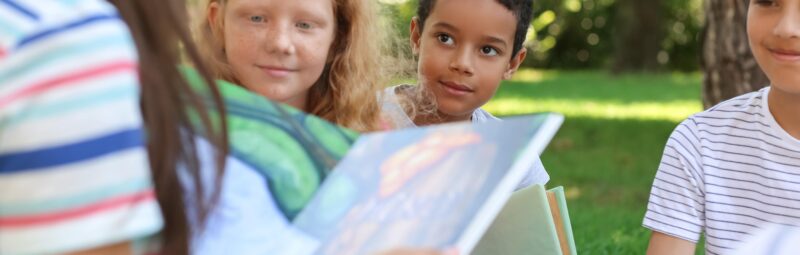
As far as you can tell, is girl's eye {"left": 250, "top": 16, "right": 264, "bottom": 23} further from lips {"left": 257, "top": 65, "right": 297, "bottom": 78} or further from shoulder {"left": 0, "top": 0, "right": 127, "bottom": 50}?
shoulder {"left": 0, "top": 0, "right": 127, "bottom": 50}

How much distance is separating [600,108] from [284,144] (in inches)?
351

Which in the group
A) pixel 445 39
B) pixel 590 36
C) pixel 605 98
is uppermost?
pixel 445 39

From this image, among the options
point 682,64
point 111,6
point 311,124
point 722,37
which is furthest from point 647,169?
point 682,64

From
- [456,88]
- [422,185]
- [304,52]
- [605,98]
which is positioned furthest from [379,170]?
A: [605,98]

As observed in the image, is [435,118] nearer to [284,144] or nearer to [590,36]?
[284,144]

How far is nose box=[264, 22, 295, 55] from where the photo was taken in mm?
2127

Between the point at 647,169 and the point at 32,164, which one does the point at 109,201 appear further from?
the point at 647,169

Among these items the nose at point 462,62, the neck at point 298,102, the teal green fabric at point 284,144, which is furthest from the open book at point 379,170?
the nose at point 462,62

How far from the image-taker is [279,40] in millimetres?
2127

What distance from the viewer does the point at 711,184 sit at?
91.4 inches

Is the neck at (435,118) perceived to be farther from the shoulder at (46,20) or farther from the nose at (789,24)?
the shoulder at (46,20)

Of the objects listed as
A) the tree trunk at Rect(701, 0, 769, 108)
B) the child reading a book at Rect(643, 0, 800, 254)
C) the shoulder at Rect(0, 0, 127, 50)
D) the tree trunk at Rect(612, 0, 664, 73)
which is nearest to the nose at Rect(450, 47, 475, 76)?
the child reading a book at Rect(643, 0, 800, 254)

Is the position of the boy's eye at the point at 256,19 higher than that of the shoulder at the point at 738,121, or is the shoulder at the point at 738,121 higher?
the boy's eye at the point at 256,19

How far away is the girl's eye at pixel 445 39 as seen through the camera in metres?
2.66
